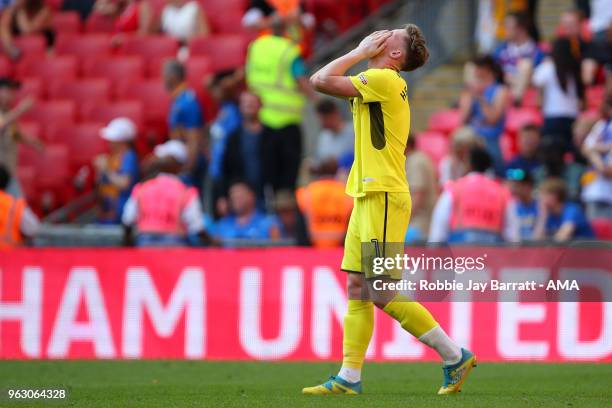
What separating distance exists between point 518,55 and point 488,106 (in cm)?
156

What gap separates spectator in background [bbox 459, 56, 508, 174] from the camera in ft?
A: 48.5

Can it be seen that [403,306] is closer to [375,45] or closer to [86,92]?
[375,45]

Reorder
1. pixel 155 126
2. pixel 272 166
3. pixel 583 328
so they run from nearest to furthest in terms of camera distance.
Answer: pixel 583 328 < pixel 272 166 < pixel 155 126

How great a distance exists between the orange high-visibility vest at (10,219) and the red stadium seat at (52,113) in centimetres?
463

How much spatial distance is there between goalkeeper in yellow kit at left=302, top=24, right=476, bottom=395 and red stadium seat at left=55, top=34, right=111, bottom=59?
430 inches

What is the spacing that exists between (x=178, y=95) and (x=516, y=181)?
4446mm

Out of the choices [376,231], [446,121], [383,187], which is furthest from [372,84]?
[446,121]

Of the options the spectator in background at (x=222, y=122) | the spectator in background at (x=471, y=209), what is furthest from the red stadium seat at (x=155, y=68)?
the spectator in background at (x=471, y=209)

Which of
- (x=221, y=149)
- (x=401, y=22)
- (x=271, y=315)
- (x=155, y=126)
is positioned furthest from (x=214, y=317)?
(x=401, y=22)

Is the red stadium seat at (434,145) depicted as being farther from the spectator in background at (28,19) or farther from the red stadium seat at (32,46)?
the spectator in background at (28,19)

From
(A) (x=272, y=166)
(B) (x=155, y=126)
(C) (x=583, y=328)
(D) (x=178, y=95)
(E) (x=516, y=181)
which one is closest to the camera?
(C) (x=583, y=328)

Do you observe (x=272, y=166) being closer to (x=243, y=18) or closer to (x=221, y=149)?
(x=221, y=149)

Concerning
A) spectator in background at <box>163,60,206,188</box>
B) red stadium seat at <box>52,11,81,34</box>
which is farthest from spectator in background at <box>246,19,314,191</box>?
red stadium seat at <box>52,11,81,34</box>

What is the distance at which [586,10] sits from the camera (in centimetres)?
1711
